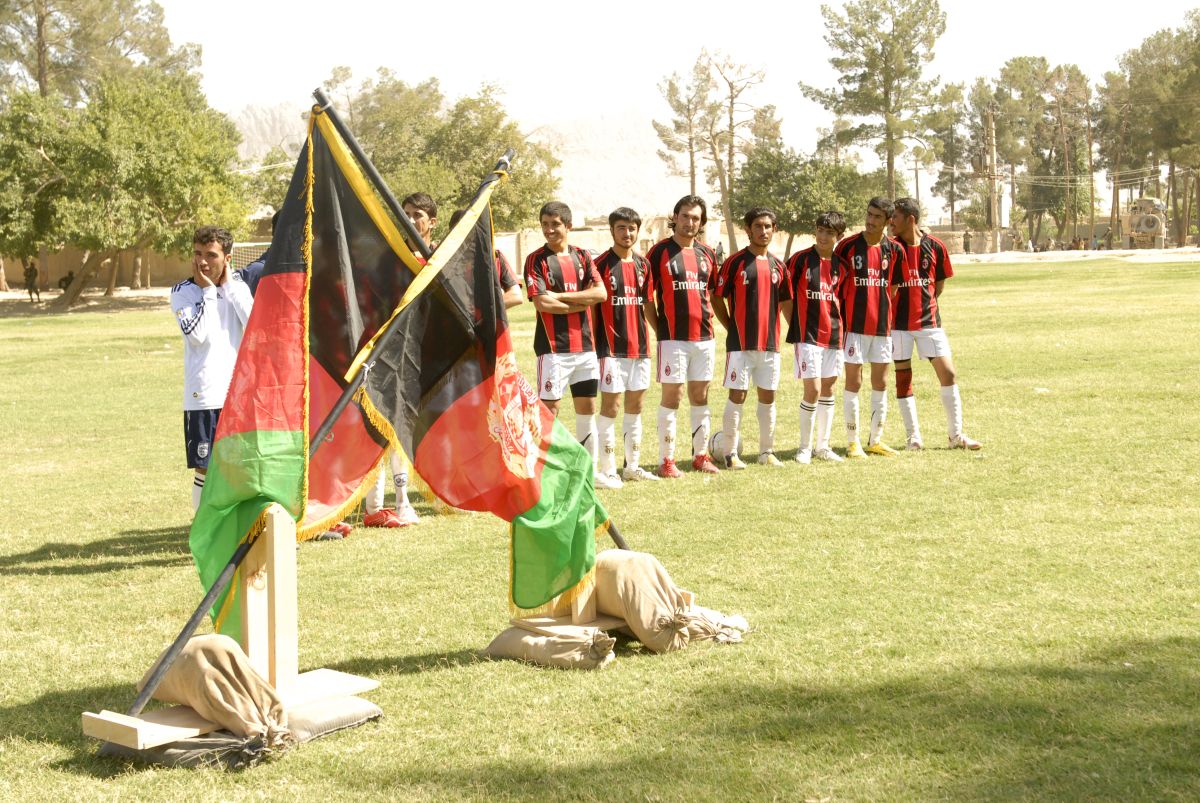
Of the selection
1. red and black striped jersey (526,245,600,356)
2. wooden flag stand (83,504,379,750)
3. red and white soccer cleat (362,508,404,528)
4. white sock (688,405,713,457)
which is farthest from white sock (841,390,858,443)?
wooden flag stand (83,504,379,750)

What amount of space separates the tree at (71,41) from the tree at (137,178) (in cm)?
2092

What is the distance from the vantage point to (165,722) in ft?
13.1

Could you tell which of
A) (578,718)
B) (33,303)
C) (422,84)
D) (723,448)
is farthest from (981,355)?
(422,84)

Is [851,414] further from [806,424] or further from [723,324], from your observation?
[723,324]

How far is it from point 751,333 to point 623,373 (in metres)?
1.33

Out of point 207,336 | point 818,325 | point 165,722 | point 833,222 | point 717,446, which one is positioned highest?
point 833,222

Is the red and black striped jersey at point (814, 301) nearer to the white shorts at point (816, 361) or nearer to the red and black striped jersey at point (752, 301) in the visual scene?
the white shorts at point (816, 361)

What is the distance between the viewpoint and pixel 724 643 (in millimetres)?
5086

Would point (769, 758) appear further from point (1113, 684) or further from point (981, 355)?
point (981, 355)

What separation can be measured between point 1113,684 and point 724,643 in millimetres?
1730

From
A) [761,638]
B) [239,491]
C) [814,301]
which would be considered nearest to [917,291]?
[814,301]

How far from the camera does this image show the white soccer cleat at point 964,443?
9.88m

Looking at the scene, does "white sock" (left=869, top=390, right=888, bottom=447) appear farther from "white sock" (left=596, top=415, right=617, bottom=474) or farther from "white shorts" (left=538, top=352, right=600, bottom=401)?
"white shorts" (left=538, top=352, right=600, bottom=401)

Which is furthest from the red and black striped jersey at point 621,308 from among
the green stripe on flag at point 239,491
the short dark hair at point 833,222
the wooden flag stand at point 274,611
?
the wooden flag stand at point 274,611
